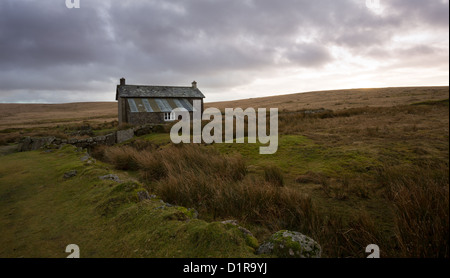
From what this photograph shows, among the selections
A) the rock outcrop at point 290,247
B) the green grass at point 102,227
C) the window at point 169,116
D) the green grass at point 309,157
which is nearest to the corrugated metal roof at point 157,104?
the window at point 169,116

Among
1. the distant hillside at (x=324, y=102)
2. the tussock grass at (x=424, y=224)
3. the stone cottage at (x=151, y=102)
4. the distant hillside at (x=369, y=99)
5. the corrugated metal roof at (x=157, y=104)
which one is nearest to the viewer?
the tussock grass at (x=424, y=224)

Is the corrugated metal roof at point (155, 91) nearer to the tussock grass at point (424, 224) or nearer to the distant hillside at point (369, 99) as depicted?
the distant hillside at point (369, 99)

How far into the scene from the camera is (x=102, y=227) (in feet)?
11.0

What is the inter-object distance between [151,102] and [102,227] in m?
27.4

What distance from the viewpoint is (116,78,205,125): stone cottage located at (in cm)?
2705

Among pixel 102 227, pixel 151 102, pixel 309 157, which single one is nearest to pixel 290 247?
pixel 102 227

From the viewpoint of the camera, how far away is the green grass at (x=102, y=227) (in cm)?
259

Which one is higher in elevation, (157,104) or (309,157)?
(157,104)

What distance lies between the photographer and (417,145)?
7.13 metres

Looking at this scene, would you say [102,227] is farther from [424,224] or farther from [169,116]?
[169,116]

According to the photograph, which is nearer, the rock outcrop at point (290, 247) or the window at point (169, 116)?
the rock outcrop at point (290, 247)
